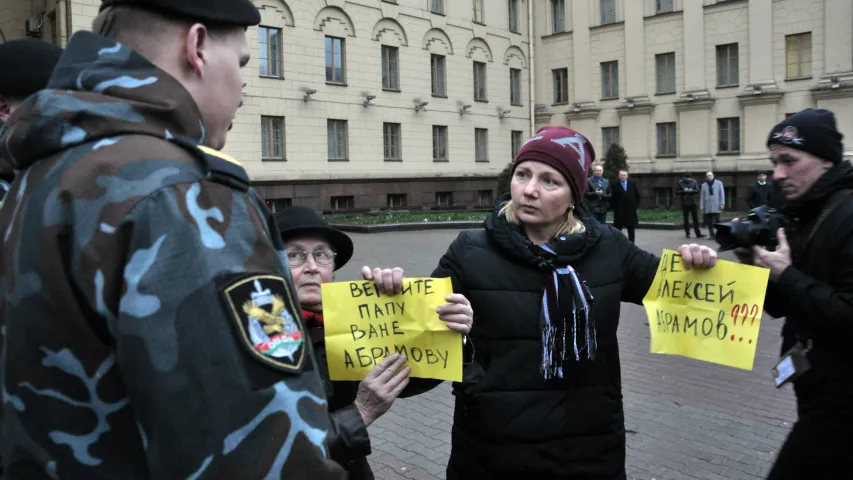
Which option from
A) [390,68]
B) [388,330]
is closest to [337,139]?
[390,68]

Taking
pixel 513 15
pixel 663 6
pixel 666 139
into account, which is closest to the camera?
pixel 663 6

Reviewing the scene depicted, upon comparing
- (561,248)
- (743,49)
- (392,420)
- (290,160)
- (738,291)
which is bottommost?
(392,420)

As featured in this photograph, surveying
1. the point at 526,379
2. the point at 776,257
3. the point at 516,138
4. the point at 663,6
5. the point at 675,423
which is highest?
the point at 663,6

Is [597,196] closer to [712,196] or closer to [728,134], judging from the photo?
[712,196]

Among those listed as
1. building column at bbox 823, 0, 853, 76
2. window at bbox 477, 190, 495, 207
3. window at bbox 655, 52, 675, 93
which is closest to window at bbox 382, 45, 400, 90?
window at bbox 477, 190, 495, 207

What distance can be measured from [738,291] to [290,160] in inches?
1035

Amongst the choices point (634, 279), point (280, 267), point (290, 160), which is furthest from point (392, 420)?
point (290, 160)

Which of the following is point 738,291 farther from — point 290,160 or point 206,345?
point 290,160

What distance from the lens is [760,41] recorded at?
30328mm

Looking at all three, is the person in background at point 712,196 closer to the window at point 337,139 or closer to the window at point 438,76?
the window at point 337,139

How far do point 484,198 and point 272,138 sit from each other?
39.2 feet

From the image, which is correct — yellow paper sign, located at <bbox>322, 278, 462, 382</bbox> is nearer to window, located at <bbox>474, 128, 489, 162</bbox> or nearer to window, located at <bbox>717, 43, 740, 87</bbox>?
window, located at <bbox>717, 43, 740, 87</bbox>

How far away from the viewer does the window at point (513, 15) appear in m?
36.5

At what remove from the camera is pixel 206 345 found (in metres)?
1.08
